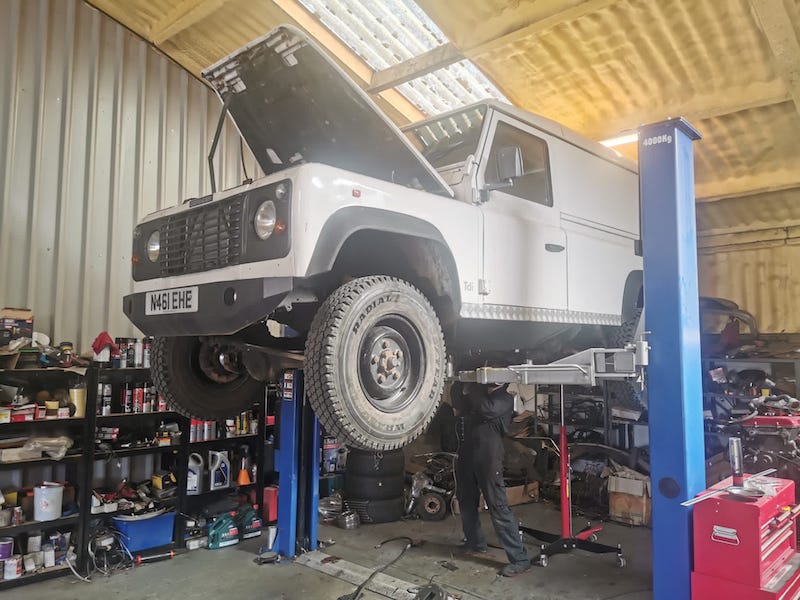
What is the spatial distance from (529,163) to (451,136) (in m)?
0.56

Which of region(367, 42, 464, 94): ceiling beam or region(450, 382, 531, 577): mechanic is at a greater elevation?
region(367, 42, 464, 94): ceiling beam

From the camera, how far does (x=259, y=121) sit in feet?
10.2

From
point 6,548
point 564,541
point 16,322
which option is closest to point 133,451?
point 6,548

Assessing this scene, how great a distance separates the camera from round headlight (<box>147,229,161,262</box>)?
2830 millimetres

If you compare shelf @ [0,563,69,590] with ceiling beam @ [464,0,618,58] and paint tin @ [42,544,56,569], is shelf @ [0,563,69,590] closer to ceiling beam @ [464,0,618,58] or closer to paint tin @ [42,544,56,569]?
paint tin @ [42,544,56,569]

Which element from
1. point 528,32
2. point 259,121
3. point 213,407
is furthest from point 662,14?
point 213,407

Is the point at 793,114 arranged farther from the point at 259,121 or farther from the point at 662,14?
the point at 259,121

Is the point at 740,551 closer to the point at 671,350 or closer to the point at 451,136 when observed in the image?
the point at 671,350

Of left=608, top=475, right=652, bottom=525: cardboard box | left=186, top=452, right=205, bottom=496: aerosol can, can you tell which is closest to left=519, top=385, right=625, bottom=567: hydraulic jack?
left=608, top=475, right=652, bottom=525: cardboard box

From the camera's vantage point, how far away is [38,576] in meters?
4.59

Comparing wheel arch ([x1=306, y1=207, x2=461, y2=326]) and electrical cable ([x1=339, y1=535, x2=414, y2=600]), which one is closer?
wheel arch ([x1=306, y1=207, x2=461, y2=326])

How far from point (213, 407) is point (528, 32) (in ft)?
13.2

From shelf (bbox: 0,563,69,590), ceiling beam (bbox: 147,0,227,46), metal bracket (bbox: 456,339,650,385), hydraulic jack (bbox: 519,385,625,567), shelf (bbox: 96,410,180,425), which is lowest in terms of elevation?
shelf (bbox: 0,563,69,590)

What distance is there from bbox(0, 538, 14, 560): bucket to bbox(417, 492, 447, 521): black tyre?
3.76 metres
